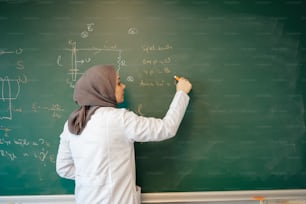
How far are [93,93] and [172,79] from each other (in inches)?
21.6

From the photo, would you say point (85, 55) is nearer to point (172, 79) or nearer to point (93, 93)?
point (93, 93)

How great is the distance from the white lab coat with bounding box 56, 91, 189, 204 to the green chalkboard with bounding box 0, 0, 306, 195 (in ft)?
0.90

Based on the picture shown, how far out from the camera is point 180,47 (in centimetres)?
181

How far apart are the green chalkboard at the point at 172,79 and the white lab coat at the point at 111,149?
275mm

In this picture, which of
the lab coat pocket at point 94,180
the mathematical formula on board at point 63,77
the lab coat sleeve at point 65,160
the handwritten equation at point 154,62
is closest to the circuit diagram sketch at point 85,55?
the mathematical formula on board at point 63,77

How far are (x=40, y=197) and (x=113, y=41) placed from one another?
3.65 feet

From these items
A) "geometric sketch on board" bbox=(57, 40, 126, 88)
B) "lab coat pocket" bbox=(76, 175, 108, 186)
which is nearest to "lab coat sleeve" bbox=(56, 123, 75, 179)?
"lab coat pocket" bbox=(76, 175, 108, 186)

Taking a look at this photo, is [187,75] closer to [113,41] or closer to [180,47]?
[180,47]

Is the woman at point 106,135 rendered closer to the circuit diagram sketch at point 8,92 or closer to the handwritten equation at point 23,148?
the handwritten equation at point 23,148

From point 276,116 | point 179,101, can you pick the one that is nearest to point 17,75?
point 179,101

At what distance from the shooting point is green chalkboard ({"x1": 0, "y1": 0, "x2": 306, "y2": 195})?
5.89 feet

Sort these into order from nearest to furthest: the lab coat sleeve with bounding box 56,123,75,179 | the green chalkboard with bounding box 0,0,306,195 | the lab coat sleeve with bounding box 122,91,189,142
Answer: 1. the lab coat sleeve with bounding box 122,91,189,142
2. the lab coat sleeve with bounding box 56,123,75,179
3. the green chalkboard with bounding box 0,0,306,195

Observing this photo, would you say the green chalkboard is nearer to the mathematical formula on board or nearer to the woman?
the mathematical formula on board

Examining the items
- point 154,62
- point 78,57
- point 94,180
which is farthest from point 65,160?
point 154,62
